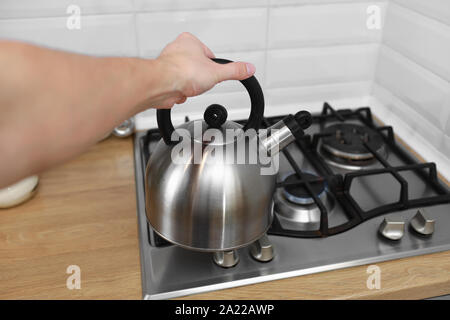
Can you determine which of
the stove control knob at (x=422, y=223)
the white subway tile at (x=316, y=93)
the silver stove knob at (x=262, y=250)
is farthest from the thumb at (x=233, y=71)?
the white subway tile at (x=316, y=93)

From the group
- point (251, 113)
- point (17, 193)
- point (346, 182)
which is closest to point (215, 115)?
point (251, 113)

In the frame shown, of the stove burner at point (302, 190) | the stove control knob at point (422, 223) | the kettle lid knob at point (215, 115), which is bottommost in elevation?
the stove control knob at point (422, 223)

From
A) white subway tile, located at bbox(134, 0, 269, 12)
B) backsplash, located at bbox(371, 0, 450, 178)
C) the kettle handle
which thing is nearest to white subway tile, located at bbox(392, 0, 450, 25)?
backsplash, located at bbox(371, 0, 450, 178)

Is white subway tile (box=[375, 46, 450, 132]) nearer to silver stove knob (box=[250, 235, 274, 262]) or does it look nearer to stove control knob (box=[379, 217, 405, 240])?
stove control knob (box=[379, 217, 405, 240])

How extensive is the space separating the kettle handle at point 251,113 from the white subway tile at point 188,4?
1.40ft

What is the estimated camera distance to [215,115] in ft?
2.03

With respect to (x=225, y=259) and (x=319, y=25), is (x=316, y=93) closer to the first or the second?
(x=319, y=25)

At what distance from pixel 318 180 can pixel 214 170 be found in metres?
0.30

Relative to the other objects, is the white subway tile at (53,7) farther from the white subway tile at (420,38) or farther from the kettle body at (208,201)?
the white subway tile at (420,38)

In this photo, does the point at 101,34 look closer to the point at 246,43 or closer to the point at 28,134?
the point at 246,43

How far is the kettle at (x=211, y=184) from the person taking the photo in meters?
0.60

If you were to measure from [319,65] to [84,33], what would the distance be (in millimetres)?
605

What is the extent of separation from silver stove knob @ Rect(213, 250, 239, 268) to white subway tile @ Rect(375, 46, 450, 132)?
616 millimetres

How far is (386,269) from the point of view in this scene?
0.70 m
